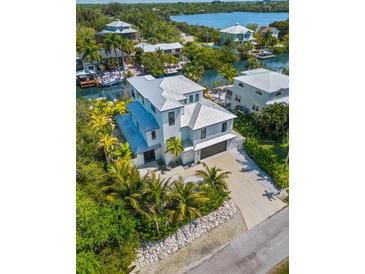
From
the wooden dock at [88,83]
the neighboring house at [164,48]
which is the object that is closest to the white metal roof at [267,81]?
the wooden dock at [88,83]

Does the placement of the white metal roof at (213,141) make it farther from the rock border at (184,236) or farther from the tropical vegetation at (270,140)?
the rock border at (184,236)

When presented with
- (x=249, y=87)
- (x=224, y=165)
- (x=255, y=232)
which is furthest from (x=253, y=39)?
(x=255, y=232)

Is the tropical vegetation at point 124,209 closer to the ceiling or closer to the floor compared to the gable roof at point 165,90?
closer to the floor

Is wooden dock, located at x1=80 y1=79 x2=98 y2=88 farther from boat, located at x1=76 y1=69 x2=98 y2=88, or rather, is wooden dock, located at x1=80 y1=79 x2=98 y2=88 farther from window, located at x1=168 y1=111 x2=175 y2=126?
window, located at x1=168 y1=111 x2=175 y2=126

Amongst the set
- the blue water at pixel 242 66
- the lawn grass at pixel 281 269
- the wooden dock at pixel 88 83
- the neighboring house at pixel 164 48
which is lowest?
the lawn grass at pixel 281 269

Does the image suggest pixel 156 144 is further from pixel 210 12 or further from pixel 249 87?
pixel 210 12

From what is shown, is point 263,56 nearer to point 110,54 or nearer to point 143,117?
point 110,54

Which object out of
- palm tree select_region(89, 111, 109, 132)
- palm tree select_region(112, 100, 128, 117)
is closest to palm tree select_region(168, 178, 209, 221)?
palm tree select_region(89, 111, 109, 132)
